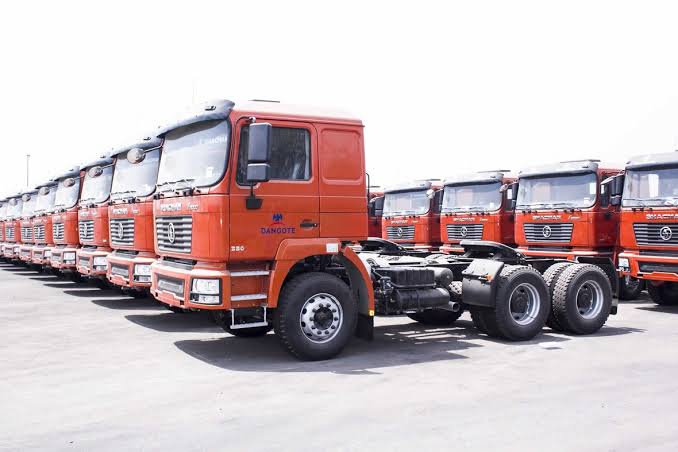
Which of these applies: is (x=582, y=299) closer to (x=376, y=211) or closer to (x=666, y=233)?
(x=666, y=233)

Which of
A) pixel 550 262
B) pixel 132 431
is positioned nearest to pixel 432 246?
pixel 550 262

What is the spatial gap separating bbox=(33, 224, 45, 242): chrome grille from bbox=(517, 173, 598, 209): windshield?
12.9 m

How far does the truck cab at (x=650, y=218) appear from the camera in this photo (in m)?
12.6

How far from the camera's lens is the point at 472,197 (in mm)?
16766

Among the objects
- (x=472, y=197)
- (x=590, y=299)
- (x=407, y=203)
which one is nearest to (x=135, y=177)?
(x=590, y=299)

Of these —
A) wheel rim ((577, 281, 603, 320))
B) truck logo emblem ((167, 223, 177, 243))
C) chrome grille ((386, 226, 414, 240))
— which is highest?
truck logo emblem ((167, 223, 177, 243))

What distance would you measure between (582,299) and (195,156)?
622 centimetres

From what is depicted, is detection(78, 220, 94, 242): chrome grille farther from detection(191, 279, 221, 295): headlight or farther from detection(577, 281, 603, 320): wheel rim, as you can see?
detection(577, 281, 603, 320): wheel rim

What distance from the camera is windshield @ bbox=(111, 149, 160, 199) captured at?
39.3ft

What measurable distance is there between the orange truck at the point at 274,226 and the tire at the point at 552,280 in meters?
2.32

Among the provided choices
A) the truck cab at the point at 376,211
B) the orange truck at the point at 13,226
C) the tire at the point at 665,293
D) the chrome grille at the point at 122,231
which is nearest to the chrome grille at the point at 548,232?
the tire at the point at 665,293

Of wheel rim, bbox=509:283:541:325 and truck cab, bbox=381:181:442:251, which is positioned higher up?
truck cab, bbox=381:181:442:251

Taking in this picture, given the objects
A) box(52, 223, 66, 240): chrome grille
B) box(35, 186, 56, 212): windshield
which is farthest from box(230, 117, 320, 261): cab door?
box(35, 186, 56, 212): windshield

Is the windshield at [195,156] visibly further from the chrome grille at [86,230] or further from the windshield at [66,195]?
the windshield at [66,195]
